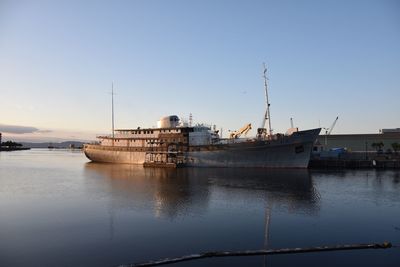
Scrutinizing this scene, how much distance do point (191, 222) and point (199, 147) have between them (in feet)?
130

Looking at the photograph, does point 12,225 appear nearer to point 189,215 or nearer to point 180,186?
point 189,215

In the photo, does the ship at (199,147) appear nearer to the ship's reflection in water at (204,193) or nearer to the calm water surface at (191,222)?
the ship's reflection in water at (204,193)

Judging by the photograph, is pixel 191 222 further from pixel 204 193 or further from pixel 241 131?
pixel 241 131

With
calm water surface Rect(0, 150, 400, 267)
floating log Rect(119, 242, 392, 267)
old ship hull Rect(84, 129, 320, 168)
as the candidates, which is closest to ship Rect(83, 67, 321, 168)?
old ship hull Rect(84, 129, 320, 168)

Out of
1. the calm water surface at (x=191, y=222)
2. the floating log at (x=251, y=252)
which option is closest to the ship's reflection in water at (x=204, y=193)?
the calm water surface at (x=191, y=222)

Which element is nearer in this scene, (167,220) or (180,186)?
(167,220)

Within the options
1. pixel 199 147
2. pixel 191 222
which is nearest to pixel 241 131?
pixel 199 147

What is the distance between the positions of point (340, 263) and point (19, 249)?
47.0 ft

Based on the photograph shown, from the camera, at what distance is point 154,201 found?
28.6 m

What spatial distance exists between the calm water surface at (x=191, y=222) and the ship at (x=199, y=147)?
59.0ft

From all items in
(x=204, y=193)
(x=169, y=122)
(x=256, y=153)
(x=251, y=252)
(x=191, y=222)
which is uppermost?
(x=169, y=122)

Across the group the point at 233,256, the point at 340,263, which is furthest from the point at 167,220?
the point at 340,263

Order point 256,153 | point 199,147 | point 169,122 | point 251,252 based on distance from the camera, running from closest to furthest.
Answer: point 251,252 → point 256,153 → point 199,147 → point 169,122

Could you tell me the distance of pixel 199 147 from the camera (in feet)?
201
